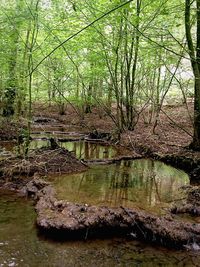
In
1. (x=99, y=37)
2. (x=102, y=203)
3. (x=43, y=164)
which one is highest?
(x=99, y=37)

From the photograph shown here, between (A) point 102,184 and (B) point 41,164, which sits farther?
(B) point 41,164

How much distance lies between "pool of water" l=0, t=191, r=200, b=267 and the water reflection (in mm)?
1272

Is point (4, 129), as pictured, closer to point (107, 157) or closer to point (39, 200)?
point (107, 157)

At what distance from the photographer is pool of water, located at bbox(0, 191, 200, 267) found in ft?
13.7

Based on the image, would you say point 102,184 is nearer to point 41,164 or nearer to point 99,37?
point 41,164

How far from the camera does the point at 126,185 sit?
7.37 m

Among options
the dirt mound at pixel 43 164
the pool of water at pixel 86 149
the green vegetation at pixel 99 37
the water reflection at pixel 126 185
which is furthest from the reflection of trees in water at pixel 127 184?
the green vegetation at pixel 99 37

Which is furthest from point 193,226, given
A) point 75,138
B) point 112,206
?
point 75,138

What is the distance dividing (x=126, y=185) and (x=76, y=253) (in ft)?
10.4

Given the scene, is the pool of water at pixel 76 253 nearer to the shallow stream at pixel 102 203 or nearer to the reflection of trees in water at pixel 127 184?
the shallow stream at pixel 102 203

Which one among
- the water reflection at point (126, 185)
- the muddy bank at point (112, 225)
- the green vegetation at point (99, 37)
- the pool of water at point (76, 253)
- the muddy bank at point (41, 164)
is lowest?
the pool of water at point (76, 253)

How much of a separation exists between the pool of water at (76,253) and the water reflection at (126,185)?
4.17 feet

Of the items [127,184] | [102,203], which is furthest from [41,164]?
[102,203]

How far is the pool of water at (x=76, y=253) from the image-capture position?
4168 millimetres
